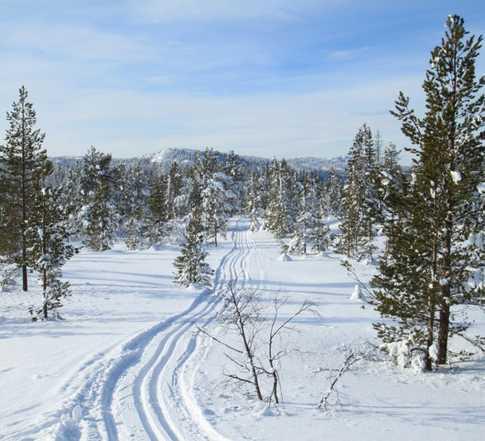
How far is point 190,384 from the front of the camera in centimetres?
1036

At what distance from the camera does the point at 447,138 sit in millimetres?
11938

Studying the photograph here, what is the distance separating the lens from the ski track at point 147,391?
765cm

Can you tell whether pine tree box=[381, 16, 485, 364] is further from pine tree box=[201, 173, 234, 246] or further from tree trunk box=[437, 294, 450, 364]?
pine tree box=[201, 173, 234, 246]

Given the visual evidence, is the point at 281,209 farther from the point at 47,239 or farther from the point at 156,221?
the point at 47,239

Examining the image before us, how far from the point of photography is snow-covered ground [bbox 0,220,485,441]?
783cm

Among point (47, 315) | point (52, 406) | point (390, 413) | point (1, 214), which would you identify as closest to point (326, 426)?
point (390, 413)

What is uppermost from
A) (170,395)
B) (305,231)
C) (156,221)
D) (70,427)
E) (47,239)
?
(47,239)

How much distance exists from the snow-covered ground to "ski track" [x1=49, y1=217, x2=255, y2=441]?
0.12ft

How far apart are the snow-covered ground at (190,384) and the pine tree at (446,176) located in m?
2.65

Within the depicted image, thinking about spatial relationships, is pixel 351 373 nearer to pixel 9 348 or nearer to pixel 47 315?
pixel 9 348

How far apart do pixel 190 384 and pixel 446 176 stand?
886 cm

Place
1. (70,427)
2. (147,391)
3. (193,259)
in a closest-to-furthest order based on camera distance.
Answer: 1. (70,427)
2. (147,391)
3. (193,259)

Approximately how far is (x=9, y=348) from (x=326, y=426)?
11084 mm

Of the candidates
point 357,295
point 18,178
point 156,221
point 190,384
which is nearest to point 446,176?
point 190,384
